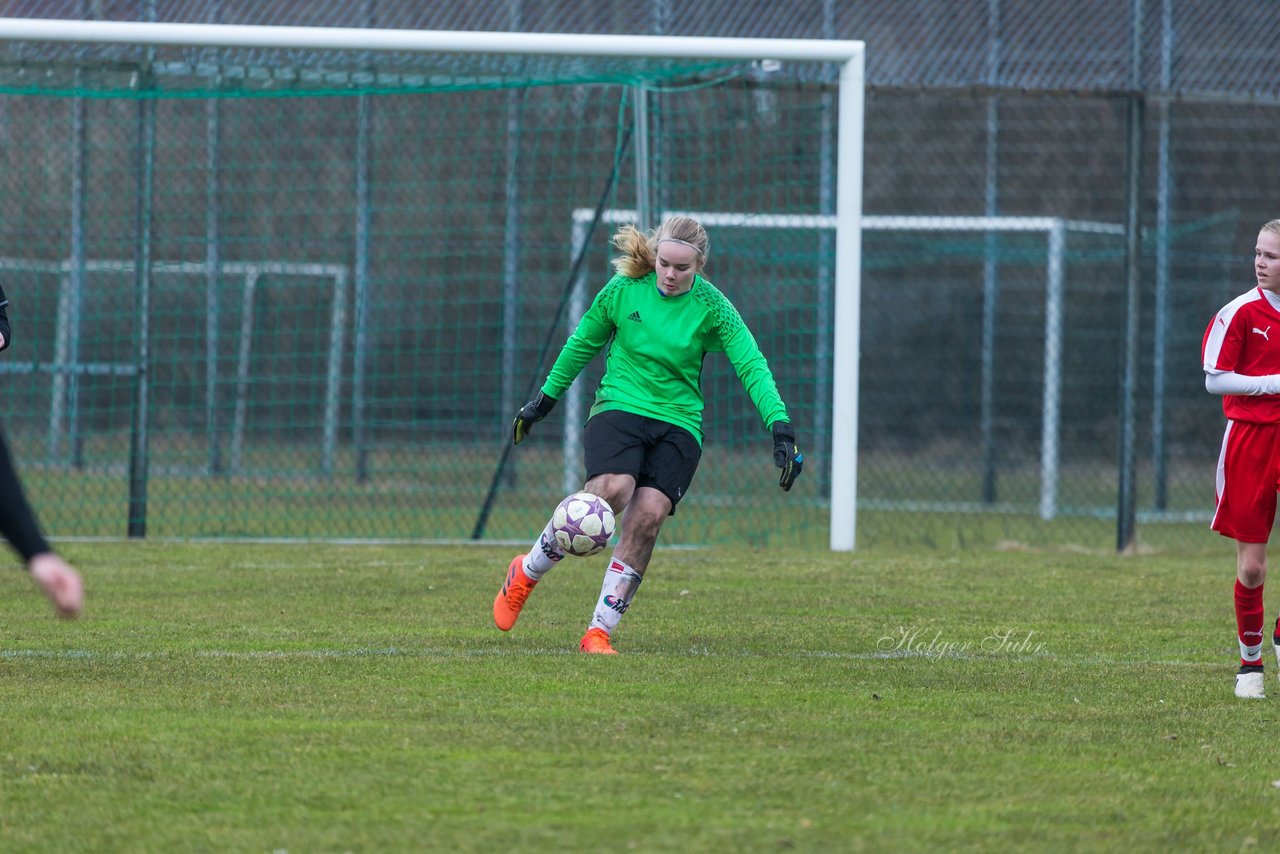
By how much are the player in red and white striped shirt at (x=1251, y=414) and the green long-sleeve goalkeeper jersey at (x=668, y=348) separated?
1599mm

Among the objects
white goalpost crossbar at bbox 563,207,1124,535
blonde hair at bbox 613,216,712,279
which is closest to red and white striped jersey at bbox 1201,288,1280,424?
blonde hair at bbox 613,216,712,279

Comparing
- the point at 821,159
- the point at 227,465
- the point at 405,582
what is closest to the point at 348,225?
the point at 227,465

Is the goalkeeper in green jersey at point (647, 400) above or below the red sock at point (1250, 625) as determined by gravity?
above

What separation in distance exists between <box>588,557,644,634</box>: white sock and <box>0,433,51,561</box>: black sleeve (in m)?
3.29

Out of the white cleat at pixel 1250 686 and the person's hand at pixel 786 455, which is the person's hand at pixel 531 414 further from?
the white cleat at pixel 1250 686

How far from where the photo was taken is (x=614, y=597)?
258 inches

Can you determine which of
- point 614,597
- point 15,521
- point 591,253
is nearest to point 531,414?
point 614,597

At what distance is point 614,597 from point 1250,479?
2285 millimetres

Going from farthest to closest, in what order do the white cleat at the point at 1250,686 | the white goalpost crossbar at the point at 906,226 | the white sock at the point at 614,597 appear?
1. the white goalpost crossbar at the point at 906,226
2. the white sock at the point at 614,597
3. the white cleat at the point at 1250,686

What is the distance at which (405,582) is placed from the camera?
353 inches

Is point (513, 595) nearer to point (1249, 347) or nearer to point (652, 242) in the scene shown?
point (652, 242)

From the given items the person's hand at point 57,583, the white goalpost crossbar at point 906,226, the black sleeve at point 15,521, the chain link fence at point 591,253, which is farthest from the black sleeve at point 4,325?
the white goalpost crossbar at point 906,226

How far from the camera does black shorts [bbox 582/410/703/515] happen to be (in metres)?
6.61

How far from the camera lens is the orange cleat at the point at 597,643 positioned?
21.1ft
